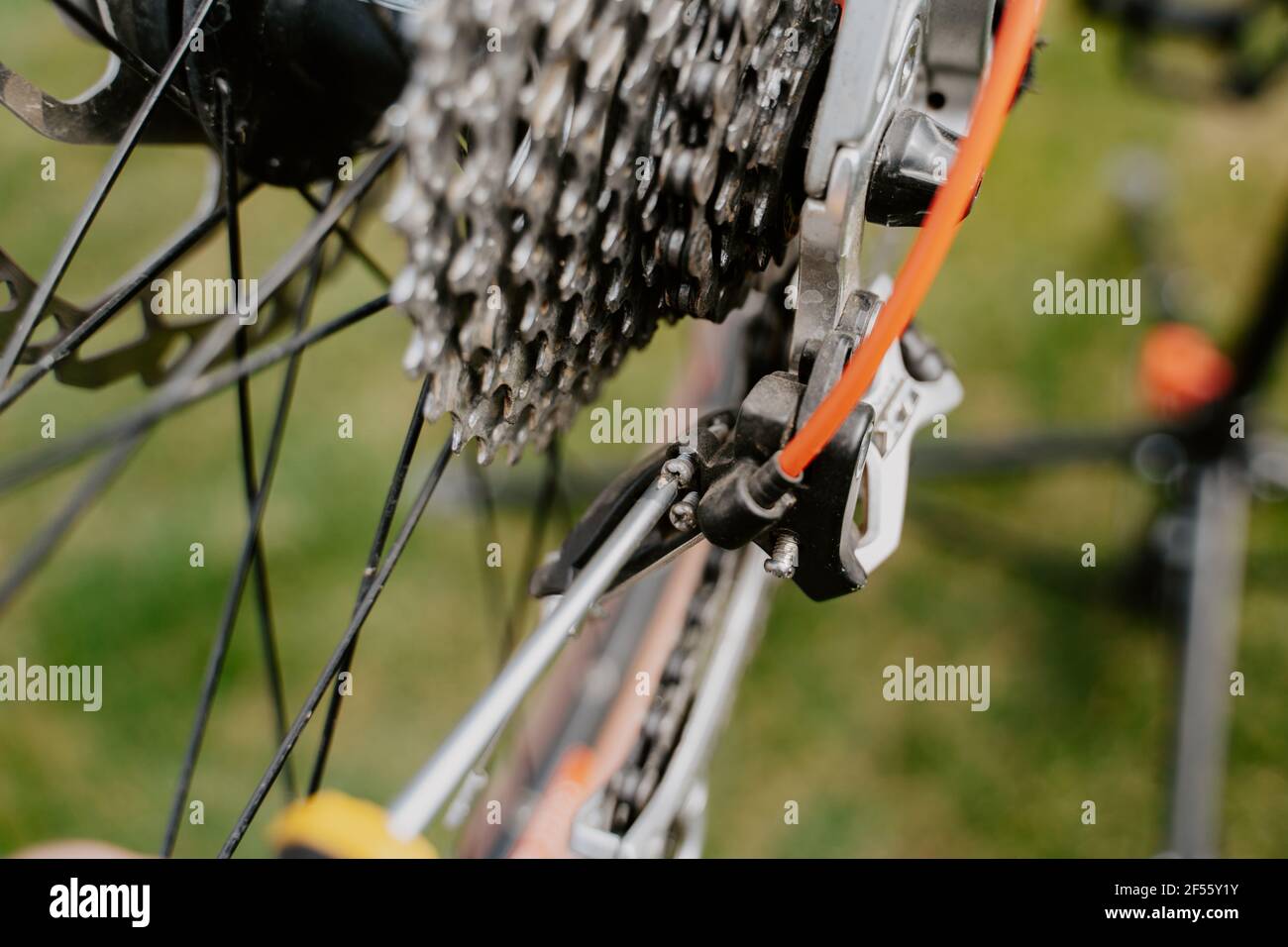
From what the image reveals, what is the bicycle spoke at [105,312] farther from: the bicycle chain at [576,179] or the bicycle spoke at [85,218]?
the bicycle chain at [576,179]

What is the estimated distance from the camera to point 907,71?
0.49 meters

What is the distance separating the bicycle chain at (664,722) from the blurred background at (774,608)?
1.80ft

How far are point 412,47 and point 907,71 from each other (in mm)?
219

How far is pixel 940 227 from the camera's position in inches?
16.3

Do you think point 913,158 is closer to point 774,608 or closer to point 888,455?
point 888,455

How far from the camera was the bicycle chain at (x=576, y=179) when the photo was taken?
381mm

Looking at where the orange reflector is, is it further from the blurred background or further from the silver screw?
the silver screw

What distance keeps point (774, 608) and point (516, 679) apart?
3.28 ft

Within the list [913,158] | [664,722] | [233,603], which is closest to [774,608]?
[664,722]

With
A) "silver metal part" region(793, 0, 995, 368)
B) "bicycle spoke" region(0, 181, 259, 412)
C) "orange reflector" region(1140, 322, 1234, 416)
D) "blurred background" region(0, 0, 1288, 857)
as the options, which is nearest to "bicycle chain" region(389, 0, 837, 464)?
"silver metal part" region(793, 0, 995, 368)

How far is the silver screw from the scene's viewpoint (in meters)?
0.50

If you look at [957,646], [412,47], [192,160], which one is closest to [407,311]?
[412,47]

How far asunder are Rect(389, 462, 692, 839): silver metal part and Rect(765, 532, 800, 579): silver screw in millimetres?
49
